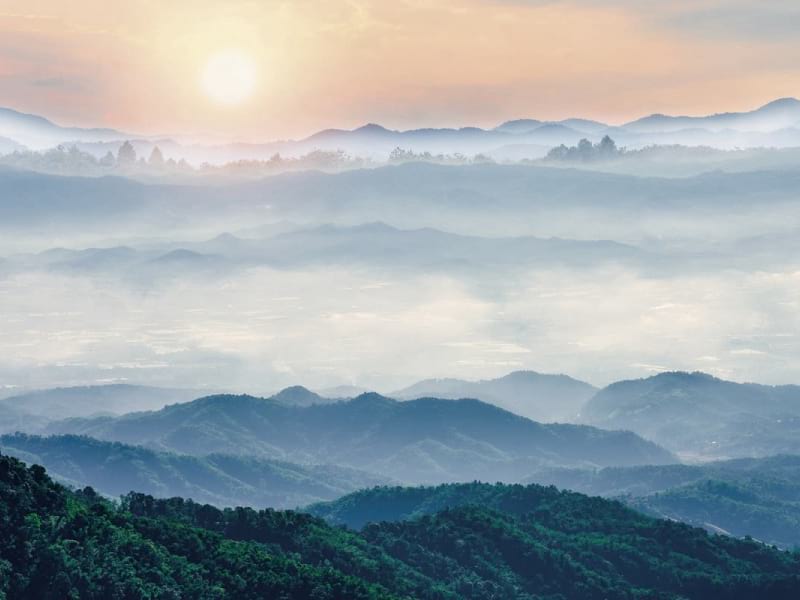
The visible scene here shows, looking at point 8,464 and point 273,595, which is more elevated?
point 8,464

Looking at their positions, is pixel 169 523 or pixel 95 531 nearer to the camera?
pixel 95 531

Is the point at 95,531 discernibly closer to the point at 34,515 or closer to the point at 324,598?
the point at 34,515

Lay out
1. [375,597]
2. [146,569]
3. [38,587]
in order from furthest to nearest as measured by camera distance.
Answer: [375,597] → [146,569] → [38,587]

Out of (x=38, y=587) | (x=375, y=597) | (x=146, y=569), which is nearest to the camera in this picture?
(x=38, y=587)

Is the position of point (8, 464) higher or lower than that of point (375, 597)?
higher

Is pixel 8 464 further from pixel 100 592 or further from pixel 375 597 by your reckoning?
pixel 375 597

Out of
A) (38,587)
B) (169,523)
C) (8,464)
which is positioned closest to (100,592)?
(38,587)

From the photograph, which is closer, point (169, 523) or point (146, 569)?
point (146, 569)

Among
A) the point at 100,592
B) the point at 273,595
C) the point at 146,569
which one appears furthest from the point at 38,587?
the point at 273,595

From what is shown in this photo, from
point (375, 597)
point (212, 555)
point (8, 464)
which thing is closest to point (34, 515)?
point (8, 464)
